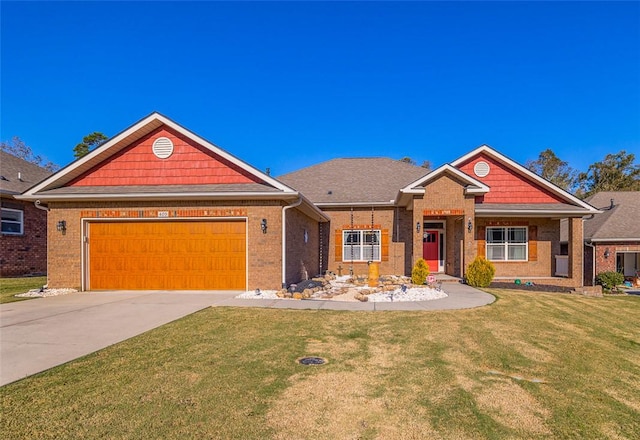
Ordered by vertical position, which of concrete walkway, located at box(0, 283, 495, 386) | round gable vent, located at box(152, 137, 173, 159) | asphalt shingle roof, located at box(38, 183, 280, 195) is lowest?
concrete walkway, located at box(0, 283, 495, 386)

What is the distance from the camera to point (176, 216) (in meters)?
11.8

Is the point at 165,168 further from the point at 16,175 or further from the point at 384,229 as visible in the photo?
the point at 16,175

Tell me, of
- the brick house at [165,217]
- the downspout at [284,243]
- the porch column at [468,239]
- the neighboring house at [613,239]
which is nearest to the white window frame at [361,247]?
the porch column at [468,239]

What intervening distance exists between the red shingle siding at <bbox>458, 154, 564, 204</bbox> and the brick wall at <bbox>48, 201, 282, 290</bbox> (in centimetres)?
1099

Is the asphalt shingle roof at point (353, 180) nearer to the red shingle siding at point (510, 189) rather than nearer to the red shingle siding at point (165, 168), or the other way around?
the red shingle siding at point (510, 189)

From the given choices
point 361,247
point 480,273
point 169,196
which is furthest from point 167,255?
point 480,273

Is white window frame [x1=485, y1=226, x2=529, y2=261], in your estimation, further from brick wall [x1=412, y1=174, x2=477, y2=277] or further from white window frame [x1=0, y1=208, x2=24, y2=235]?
white window frame [x1=0, y1=208, x2=24, y2=235]

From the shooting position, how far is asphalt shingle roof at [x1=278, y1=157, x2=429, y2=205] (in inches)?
733

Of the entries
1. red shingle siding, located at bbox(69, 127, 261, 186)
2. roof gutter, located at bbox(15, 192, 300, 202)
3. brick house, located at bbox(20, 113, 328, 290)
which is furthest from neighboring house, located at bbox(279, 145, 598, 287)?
red shingle siding, located at bbox(69, 127, 261, 186)

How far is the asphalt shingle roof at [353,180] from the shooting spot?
18625mm

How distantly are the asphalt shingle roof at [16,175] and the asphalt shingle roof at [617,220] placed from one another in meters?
28.6

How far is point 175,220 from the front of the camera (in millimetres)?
11906

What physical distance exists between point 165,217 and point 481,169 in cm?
1408

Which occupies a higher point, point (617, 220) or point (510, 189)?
point (510, 189)
